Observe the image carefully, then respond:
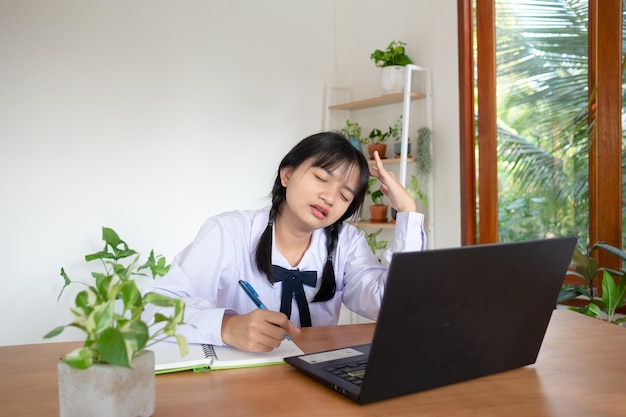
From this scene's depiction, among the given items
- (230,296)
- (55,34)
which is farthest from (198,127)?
(230,296)

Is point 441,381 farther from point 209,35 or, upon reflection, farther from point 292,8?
point 292,8

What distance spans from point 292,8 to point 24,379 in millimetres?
3379

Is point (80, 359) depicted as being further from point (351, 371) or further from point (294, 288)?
point (294, 288)

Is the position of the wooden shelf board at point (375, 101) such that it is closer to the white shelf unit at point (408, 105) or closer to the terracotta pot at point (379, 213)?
the white shelf unit at point (408, 105)

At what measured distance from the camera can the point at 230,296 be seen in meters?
1.69

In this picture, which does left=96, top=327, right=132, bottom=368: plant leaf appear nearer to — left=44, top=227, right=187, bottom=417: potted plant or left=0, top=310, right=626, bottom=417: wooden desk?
left=44, top=227, right=187, bottom=417: potted plant

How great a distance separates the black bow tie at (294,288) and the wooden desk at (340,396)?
1.58 ft

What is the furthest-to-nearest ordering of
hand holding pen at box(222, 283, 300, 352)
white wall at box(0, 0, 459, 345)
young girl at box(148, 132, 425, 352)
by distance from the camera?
white wall at box(0, 0, 459, 345) < young girl at box(148, 132, 425, 352) < hand holding pen at box(222, 283, 300, 352)

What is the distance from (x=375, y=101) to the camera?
3.58 meters

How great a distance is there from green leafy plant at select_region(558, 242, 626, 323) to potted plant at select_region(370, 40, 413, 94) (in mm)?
1371

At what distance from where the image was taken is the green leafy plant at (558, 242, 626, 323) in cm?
212

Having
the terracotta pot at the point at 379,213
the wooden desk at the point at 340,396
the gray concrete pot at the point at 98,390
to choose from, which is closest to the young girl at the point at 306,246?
the wooden desk at the point at 340,396

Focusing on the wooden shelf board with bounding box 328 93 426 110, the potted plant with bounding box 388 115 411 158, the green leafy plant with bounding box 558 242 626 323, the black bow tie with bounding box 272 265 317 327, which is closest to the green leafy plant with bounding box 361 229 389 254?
the potted plant with bounding box 388 115 411 158

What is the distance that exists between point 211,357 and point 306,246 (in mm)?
723
